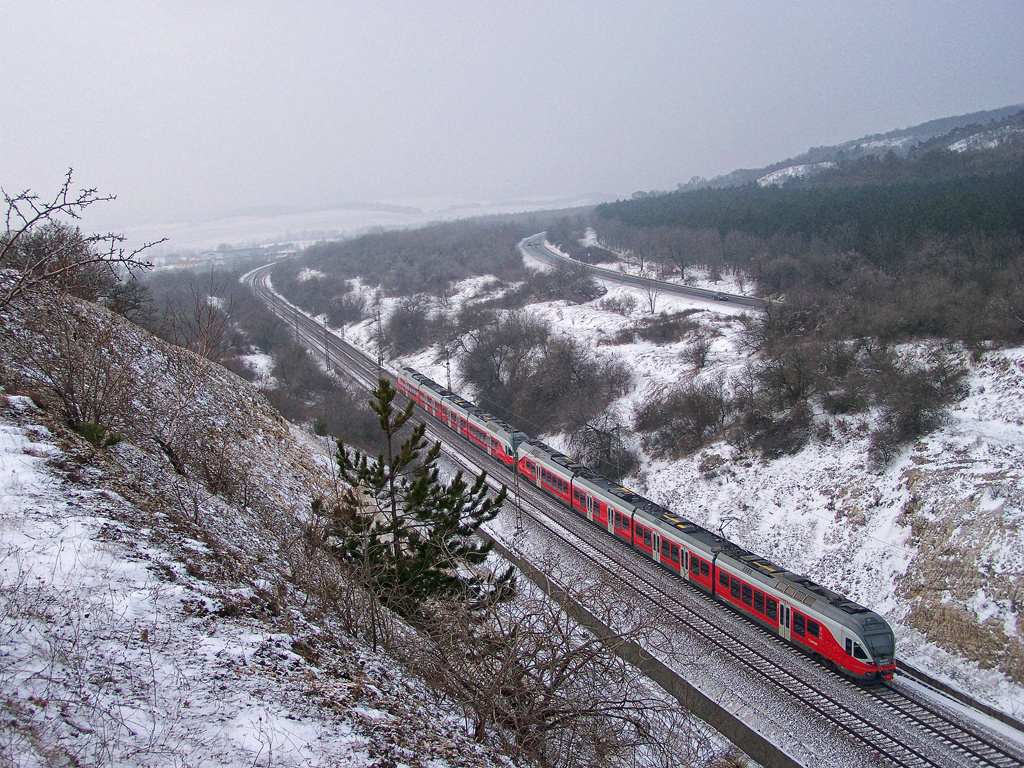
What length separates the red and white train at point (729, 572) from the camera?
15375 millimetres

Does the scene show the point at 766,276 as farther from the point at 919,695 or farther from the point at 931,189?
the point at 919,695

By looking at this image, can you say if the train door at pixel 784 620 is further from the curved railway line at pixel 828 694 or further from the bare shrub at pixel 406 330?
the bare shrub at pixel 406 330

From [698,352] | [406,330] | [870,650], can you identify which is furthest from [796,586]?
[406,330]

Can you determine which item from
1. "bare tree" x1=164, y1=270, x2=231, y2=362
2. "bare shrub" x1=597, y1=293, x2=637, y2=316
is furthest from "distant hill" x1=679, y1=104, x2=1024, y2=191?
"bare tree" x1=164, y1=270, x2=231, y2=362

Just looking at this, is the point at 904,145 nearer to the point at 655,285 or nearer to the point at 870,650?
the point at 655,285

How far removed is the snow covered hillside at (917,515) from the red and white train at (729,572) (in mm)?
3316

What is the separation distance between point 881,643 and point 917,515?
8503 millimetres

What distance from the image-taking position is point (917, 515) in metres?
21.5

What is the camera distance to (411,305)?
68750 millimetres

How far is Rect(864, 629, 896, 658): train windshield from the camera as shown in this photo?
1509 centimetres

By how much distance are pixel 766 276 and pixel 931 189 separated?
20973 mm

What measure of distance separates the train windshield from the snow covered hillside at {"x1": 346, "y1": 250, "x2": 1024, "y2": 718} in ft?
10.1

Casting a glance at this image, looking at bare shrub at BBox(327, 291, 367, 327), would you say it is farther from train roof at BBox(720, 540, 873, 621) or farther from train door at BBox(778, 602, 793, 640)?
train door at BBox(778, 602, 793, 640)

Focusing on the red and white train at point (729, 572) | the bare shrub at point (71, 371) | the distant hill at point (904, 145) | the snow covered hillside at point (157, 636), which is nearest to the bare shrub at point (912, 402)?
the red and white train at point (729, 572)
